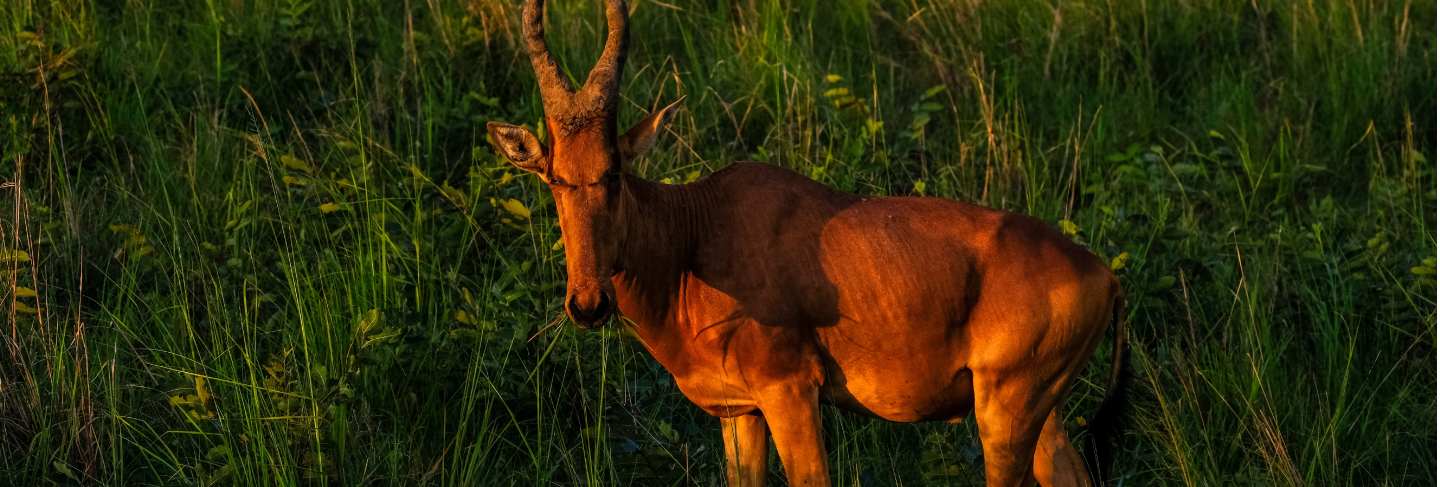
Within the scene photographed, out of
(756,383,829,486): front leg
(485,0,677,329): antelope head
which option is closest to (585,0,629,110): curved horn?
(485,0,677,329): antelope head

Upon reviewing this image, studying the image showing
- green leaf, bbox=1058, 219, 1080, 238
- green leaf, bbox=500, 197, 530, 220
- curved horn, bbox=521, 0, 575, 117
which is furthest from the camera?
green leaf, bbox=1058, 219, 1080, 238

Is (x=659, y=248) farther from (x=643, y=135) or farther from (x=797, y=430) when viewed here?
(x=797, y=430)

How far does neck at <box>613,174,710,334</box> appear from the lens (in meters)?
5.82

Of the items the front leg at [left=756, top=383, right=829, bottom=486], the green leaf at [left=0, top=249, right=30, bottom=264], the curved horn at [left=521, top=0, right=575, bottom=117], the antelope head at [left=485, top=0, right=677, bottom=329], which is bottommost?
the front leg at [left=756, top=383, right=829, bottom=486]

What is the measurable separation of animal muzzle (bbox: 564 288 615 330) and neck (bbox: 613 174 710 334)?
0.40 m

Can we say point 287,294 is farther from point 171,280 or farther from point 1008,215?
point 1008,215

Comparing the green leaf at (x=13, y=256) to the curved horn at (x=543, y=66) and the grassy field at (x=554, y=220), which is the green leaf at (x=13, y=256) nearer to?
the grassy field at (x=554, y=220)

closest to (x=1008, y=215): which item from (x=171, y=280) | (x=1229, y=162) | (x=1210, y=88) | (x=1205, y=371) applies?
(x=1205, y=371)

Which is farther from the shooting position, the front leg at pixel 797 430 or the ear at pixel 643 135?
the front leg at pixel 797 430

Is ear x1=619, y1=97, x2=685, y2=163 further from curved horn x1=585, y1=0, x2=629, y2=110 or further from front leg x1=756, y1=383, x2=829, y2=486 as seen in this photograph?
front leg x1=756, y1=383, x2=829, y2=486

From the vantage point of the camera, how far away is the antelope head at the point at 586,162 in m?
5.38

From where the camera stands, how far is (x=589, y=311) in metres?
5.34

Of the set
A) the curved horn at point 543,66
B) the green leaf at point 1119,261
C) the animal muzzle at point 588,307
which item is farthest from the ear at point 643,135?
the green leaf at point 1119,261

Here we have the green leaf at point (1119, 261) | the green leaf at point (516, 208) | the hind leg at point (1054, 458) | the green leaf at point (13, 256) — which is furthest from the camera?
the green leaf at point (1119, 261)
